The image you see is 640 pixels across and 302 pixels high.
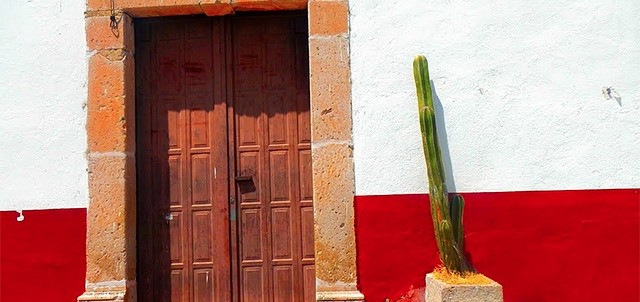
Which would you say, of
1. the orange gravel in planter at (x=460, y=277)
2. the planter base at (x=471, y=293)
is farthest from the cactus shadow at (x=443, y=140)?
the planter base at (x=471, y=293)

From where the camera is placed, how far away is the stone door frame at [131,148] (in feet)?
14.9

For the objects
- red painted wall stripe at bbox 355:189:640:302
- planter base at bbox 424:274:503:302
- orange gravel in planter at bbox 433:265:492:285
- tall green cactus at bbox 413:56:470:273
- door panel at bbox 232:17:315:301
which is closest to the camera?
planter base at bbox 424:274:503:302

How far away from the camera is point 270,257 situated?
15.8 ft

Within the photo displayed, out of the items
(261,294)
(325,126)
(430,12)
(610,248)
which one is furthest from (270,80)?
(610,248)

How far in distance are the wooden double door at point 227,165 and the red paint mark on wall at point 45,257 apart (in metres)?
0.44

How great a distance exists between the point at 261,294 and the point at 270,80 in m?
1.52

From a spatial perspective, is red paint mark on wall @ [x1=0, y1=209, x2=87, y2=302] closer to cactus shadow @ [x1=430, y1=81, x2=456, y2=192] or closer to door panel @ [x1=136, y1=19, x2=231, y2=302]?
door panel @ [x1=136, y1=19, x2=231, y2=302]

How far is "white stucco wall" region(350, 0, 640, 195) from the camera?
4531mm

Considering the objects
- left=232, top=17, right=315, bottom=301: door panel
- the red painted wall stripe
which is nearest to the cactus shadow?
the red painted wall stripe

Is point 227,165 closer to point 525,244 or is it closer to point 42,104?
point 42,104

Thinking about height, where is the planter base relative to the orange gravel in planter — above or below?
below

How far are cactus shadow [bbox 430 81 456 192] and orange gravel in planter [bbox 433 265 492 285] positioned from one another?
55 centimetres

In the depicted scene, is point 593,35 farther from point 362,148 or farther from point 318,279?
point 318,279

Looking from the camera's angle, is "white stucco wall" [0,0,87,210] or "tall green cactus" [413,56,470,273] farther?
"white stucco wall" [0,0,87,210]
